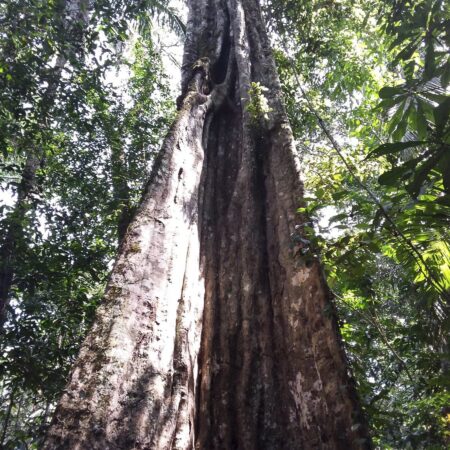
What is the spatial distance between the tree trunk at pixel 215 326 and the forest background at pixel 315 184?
0.90ft

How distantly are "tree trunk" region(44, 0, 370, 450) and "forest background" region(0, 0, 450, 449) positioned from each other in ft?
0.90

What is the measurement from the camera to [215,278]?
10.7ft

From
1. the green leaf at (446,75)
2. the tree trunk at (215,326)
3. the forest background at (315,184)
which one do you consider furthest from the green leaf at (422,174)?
the tree trunk at (215,326)

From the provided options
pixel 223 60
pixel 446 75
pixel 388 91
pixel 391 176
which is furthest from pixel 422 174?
pixel 223 60

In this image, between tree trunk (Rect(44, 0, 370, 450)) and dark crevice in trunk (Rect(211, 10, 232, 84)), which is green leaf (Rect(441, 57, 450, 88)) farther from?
dark crevice in trunk (Rect(211, 10, 232, 84))

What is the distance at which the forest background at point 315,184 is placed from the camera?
88.0 inches

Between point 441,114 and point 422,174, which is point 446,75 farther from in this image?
point 422,174

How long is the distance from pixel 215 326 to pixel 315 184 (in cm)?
159

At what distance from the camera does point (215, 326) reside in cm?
294

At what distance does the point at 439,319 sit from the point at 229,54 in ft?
14.7

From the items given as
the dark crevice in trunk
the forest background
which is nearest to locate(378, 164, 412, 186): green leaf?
the forest background

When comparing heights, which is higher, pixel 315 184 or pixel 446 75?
pixel 315 184

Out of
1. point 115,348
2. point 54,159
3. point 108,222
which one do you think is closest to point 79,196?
point 54,159

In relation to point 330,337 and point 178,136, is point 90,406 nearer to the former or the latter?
point 330,337
